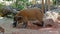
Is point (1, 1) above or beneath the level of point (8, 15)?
above

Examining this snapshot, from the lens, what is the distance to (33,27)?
218 inches

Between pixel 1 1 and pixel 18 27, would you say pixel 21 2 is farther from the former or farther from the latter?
pixel 18 27

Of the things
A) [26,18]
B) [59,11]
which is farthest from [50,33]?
[59,11]

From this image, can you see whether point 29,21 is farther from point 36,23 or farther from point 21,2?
point 21,2

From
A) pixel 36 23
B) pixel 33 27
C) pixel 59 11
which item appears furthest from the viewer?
pixel 59 11

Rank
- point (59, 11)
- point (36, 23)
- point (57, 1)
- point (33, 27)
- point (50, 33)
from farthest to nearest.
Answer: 1. point (57, 1)
2. point (59, 11)
3. point (36, 23)
4. point (33, 27)
5. point (50, 33)

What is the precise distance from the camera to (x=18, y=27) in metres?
5.55

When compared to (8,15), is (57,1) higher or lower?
higher

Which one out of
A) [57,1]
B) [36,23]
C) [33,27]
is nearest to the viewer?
[33,27]

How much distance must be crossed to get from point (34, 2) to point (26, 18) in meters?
4.12

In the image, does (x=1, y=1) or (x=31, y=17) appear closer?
(x=31, y=17)

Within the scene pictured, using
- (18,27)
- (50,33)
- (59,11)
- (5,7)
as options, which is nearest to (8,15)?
(5,7)

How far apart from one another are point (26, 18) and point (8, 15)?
2.98 metres

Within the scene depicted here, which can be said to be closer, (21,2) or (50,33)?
(50,33)
